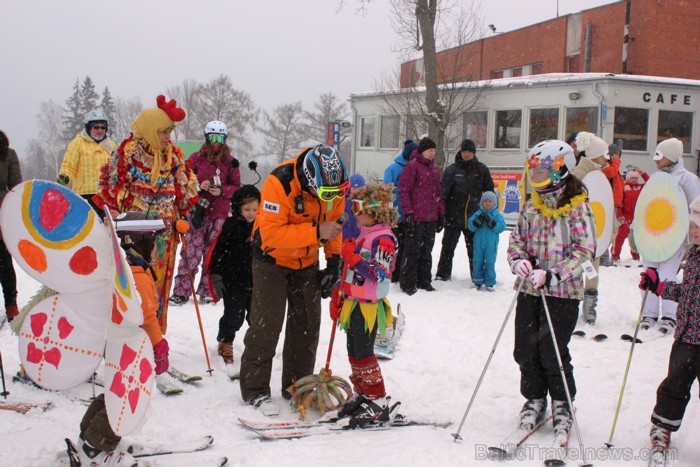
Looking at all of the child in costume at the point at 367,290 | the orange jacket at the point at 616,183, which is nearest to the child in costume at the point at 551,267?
the child in costume at the point at 367,290

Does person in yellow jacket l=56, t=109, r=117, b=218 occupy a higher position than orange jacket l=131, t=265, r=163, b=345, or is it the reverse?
person in yellow jacket l=56, t=109, r=117, b=218

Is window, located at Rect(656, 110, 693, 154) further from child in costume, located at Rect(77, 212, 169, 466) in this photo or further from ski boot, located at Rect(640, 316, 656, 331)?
child in costume, located at Rect(77, 212, 169, 466)

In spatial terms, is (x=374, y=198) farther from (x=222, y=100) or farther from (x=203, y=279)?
(x=222, y=100)

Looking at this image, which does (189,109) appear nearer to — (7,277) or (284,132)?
(284,132)

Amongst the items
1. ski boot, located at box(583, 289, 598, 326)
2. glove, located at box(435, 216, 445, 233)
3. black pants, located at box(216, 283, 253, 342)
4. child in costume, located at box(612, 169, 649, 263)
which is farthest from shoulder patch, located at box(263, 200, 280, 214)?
child in costume, located at box(612, 169, 649, 263)

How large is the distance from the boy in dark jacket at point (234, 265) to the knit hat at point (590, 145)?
4191 mm

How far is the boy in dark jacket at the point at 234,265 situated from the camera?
5.73m

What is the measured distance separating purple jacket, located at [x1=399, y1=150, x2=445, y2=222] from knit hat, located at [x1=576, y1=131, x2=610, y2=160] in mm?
2134

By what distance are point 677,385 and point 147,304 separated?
330 cm

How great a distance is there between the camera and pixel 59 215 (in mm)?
3086

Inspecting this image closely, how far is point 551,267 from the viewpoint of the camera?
4.30m

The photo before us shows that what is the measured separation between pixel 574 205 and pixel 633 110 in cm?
1779

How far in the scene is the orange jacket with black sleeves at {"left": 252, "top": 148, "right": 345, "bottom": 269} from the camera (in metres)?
4.41

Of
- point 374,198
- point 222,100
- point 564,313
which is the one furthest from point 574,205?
point 222,100
